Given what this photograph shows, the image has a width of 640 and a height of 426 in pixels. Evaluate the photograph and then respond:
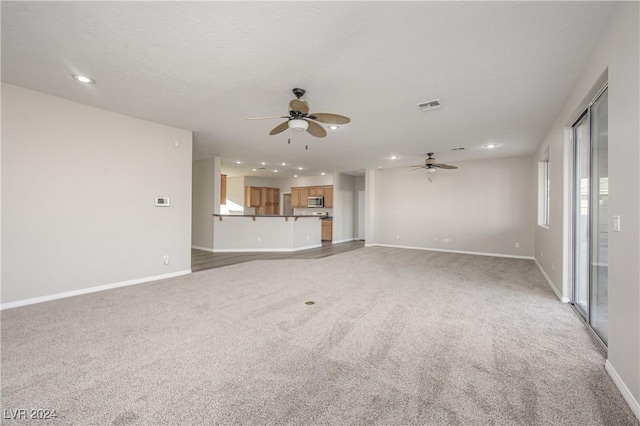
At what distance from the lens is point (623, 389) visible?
5.75ft

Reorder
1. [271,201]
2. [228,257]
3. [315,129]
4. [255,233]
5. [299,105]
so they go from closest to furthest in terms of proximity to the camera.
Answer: [299,105], [315,129], [228,257], [255,233], [271,201]

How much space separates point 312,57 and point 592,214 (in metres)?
3.26

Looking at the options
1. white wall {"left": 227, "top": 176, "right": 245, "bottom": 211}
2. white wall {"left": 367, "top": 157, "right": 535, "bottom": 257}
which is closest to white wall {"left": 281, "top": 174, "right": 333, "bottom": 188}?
white wall {"left": 227, "top": 176, "right": 245, "bottom": 211}

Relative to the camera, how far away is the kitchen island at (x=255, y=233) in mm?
7707

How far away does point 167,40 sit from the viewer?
91.5 inches

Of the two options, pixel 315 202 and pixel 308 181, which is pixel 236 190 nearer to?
pixel 308 181

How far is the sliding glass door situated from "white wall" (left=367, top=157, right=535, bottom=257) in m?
3.85

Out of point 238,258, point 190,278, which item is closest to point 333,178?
point 238,258

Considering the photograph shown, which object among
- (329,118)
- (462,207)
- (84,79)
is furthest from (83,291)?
(462,207)

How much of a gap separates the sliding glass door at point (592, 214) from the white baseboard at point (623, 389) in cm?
65

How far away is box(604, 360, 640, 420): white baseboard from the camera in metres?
1.59

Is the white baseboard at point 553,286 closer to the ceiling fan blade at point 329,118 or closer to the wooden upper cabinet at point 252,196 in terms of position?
the ceiling fan blade at point 329,118

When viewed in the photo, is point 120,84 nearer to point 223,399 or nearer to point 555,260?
point 223,399

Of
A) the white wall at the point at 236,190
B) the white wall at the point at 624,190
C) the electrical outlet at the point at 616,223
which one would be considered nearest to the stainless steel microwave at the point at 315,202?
the white wall at the point at 236,190
